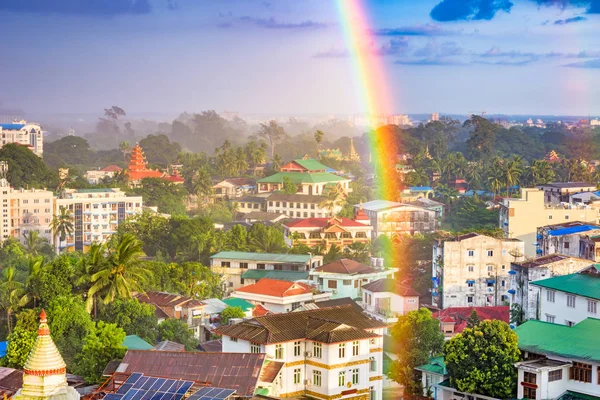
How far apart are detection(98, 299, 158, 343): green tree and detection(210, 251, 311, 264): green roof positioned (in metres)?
8.70

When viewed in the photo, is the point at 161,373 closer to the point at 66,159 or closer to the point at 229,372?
the point at 229,372

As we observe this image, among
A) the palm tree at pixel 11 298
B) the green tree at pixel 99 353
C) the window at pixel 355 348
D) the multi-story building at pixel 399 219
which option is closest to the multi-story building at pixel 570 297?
the window at pixel 355 348

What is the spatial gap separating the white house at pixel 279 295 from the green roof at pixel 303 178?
28.6m

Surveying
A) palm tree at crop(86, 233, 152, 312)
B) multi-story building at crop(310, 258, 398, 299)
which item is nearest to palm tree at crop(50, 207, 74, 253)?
multi-story building at crop(310, 258, 398, 299)

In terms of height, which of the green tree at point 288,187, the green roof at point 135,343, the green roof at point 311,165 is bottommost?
the green roof at point 135,343

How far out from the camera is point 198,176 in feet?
190

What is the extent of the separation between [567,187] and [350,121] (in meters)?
90.2

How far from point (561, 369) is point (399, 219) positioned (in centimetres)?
2536

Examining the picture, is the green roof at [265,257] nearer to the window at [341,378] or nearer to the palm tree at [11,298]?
the palm tree at [11,298]

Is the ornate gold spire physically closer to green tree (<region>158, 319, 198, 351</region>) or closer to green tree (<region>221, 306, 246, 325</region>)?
green tree (<region>158, 319, 198, 351</region>)

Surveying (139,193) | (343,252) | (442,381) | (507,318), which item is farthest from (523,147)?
(442,381)

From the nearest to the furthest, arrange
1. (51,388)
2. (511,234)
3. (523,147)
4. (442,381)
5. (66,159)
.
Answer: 1. (51,388)
2. (442,381)
3. (511,234)
4. (523,147)
5. (66,159)

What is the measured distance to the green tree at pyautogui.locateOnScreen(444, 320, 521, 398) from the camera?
17281mm

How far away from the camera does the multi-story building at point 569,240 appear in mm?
27803
